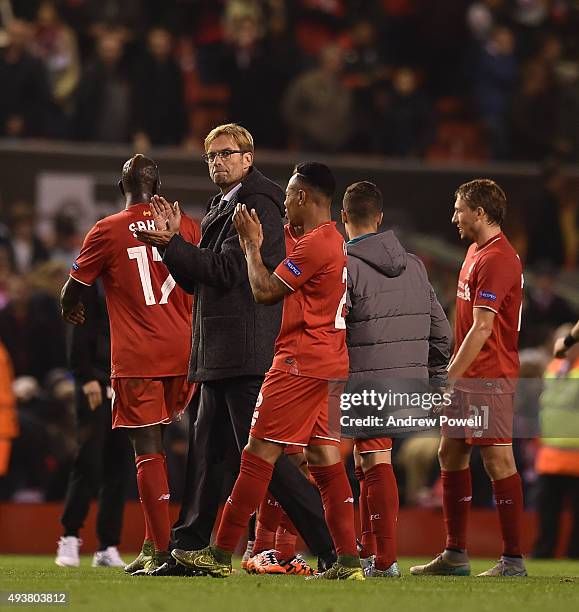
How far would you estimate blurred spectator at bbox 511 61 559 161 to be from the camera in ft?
56.7

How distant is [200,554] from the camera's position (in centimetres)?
684

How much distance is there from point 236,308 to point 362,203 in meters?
1.01

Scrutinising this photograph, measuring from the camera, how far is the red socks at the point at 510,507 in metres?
7.69

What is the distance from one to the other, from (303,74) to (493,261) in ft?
29.2

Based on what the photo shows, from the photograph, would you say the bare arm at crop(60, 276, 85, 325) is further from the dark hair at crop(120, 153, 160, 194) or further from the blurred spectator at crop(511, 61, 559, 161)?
the blurred spectator at crop(511, 61, 559, 161)

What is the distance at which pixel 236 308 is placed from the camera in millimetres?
7004

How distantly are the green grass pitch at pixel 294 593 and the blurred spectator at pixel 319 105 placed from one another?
29.3ft

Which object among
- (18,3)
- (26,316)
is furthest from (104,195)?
(18,3)

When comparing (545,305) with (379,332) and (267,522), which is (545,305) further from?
(267,522)

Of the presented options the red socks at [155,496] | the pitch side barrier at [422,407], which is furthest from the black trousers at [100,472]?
the pitch side barrier at [422,407]

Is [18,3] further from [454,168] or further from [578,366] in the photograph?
[578,366]

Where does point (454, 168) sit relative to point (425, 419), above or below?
above

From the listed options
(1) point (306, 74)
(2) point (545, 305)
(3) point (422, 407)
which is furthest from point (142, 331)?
(1) point (306, 74)

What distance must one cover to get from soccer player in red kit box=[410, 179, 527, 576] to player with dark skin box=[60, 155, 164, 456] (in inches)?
60.3
